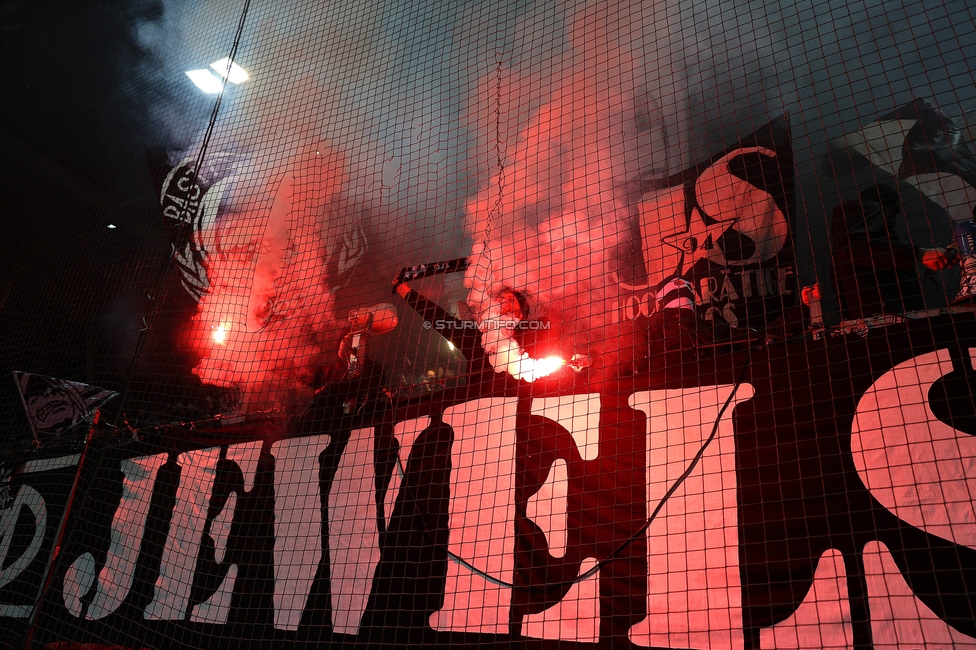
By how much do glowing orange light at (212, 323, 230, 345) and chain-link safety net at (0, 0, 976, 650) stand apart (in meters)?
0.04

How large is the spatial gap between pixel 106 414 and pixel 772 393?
119 inches

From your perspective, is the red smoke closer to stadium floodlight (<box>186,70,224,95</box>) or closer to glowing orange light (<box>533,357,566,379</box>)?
stadium floodlight (<box>186,70,224,95</box>)

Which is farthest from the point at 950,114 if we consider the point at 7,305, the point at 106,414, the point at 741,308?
the point at 7,305

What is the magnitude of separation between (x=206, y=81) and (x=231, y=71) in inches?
9.4

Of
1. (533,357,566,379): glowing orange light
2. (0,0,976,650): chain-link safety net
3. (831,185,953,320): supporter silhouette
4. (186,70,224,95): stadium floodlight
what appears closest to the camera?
(0,0,976,650): chain-link safety net

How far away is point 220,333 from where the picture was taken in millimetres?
3670

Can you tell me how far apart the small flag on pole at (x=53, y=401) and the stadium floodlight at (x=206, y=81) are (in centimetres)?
180

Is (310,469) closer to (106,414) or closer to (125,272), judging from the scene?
(106,414)

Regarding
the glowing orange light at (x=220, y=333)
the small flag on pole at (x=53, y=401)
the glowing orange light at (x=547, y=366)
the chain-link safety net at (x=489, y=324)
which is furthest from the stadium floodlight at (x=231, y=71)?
the glowing orange light at (x=547, y=366)

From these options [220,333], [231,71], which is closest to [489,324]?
[220,333]

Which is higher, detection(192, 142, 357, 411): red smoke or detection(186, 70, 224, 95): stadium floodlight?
detection(186, 70, 224, 95): stadium floodlight

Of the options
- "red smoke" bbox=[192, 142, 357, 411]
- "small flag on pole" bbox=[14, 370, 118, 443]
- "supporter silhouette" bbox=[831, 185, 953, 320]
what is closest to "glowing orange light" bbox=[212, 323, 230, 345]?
"red smoke" bbox=[192, 142, 357, 411]

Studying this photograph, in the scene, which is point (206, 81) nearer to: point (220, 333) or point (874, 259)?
point (220, 333)

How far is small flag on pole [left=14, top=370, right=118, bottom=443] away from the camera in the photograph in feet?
11.2
